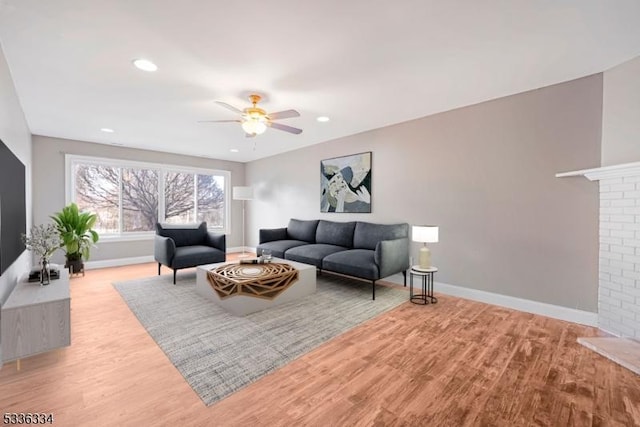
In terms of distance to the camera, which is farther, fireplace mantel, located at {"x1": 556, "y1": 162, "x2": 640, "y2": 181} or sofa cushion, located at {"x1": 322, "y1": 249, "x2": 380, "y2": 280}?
sofa cushion, located at {"x1": 322, "y1": 249, "x2": 380, "y2": 280}

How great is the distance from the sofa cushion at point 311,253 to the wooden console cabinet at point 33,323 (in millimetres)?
2654

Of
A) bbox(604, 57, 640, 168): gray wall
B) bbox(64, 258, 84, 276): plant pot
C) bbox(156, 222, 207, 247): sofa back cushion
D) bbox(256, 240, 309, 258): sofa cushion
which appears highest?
bbox(604, 57, 640, 168): gray wall

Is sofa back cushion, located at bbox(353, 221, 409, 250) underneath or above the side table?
above

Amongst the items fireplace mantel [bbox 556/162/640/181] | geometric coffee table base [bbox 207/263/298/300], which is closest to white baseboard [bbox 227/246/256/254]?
geometric coffee table base [bbox 207/263/298/300]

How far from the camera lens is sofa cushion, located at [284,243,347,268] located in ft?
12.9

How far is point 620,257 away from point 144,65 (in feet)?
15.0

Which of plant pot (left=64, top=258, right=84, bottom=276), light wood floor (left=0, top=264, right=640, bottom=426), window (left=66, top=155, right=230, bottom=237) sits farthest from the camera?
window (left=66, top=155, right=230, bottom=237)

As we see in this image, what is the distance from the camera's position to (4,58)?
86.7 inches

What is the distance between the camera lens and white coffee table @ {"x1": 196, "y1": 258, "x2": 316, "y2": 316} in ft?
9.27

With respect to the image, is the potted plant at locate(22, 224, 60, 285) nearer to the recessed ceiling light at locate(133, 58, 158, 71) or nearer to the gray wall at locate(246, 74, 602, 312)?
the recessed ceiling light at locate(133, 58, 158, 71)

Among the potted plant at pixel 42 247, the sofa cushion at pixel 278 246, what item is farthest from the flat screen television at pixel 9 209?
the sofa cushion at pixel 278 246

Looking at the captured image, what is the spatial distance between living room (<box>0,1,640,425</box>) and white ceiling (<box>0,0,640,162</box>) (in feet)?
0.62

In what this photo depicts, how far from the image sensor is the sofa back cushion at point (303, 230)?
5027 millimetres

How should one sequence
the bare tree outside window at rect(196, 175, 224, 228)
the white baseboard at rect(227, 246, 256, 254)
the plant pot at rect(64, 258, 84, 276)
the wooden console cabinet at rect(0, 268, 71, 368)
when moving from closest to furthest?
the wooden console cabinet at rect(0, 268, 71, 368) < the plant pot at rect(64, 258, 84, 276) < the bare tree outside window at rect(196, 175, 224, 228) < the white baseboard at rect(227, 246, 256, 254)
